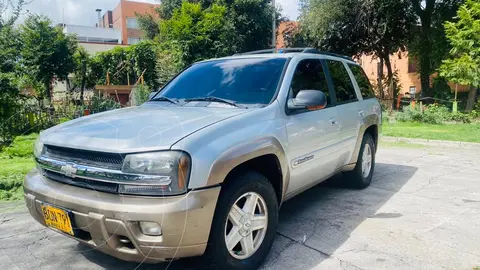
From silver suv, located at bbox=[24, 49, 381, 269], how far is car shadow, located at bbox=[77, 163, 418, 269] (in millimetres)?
481

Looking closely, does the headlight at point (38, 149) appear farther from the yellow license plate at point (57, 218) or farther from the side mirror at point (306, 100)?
the side mirror at point (306, 100)

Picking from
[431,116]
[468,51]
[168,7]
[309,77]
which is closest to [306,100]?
[309,77]

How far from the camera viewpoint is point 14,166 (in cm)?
608

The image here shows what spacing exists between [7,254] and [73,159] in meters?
1.45

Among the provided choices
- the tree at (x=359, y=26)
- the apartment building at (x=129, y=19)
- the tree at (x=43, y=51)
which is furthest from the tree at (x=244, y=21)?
the apartment building at (x=129, y=19)

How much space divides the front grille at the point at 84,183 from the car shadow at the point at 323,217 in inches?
32.9

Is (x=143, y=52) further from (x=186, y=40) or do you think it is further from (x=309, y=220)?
(x=309, y=220)

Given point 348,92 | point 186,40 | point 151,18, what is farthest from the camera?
point 151,18

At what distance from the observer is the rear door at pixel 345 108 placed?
4.27 meters

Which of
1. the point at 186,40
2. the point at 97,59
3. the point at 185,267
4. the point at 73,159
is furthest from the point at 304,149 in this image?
the point at 97,59

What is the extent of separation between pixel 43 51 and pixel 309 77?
45.5ft

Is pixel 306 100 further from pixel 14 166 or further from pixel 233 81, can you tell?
pixel 14 166

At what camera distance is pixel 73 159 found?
8.48 feet

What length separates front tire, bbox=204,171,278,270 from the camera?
99.0 inches
